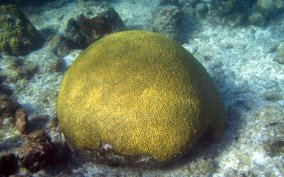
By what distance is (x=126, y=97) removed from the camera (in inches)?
173

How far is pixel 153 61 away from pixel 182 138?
55.6 inches

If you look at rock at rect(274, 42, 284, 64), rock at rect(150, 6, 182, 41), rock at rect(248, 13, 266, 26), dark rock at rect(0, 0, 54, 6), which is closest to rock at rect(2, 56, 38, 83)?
rock at rect(150, 6, 182, 41)

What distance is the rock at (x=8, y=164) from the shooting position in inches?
169

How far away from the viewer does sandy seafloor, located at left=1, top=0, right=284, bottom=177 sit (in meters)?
4.71

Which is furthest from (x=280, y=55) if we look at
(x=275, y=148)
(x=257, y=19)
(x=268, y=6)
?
(x=275, y=148)

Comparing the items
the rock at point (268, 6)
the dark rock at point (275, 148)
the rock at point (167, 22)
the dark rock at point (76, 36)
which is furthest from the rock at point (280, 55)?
the dark rock at point (76, 36)

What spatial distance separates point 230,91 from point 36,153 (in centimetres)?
442

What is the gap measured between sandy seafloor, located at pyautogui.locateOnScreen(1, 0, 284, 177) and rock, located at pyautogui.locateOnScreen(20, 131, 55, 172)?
0.55 feet

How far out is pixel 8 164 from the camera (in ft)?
14.3

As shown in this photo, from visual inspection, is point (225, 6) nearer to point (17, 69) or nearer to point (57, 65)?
point (57, 65)

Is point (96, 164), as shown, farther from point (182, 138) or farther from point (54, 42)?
point (54, 42)

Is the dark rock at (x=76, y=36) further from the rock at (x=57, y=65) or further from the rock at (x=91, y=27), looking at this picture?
the rock at (x=57, y=65)

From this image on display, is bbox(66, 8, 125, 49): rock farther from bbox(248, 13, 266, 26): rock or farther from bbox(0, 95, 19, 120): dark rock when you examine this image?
bbox(248, 13, 266, 26): rock

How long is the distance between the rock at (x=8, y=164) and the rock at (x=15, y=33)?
12.4 feet
